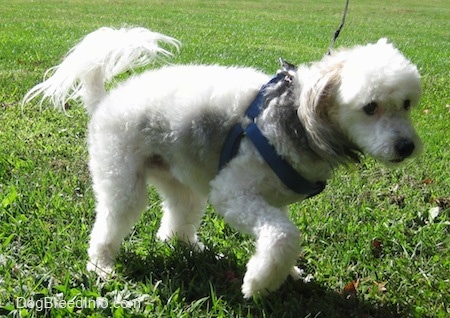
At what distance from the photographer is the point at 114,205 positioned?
3736mm

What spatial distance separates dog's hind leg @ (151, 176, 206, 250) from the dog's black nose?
153 centimetres

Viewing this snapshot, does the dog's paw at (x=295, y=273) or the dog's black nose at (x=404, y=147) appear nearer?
the dog's black nose at (x=404, y=147)

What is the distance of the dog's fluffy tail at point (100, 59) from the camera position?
12.6 ft

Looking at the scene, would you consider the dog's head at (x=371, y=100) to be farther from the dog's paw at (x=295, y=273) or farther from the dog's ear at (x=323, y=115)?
the dog's paw at (x=295, y=273)

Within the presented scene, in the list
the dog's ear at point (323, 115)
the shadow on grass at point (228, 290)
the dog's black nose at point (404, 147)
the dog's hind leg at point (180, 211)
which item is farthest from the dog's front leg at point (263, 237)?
the dog's hind leg at point (180, 211)

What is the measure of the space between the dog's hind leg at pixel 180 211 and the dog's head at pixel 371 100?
1279 millimetres

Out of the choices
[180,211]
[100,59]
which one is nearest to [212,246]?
[180,211]

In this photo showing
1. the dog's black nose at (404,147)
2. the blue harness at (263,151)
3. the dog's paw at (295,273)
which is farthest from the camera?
the dog's paw at (295,273)

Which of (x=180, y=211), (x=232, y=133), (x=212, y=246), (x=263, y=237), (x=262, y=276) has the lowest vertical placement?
(x=212, y=246)

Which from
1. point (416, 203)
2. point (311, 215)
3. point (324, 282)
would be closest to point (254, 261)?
point (324, 282)

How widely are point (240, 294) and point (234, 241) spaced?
725 mm

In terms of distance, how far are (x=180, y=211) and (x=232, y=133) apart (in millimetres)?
933

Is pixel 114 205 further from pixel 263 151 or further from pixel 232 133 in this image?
pixel 263 151

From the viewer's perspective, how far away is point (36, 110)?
22.7 ft
